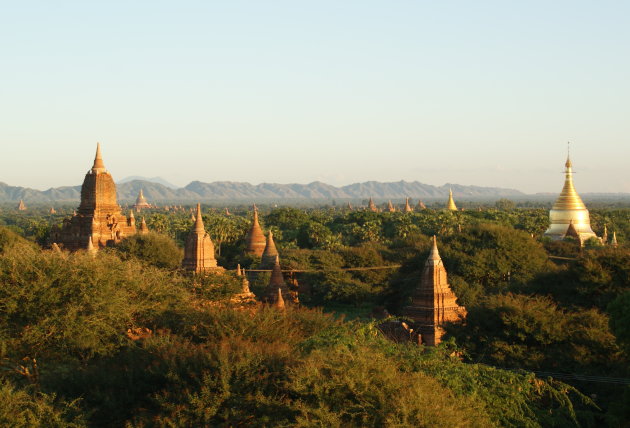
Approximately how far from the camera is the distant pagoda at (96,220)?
46531 mm

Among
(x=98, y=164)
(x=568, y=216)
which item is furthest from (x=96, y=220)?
(x=568, y=216)

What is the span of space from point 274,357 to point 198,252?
736 inches

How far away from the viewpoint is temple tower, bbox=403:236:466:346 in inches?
995

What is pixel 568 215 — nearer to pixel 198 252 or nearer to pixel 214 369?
pixel 198 252

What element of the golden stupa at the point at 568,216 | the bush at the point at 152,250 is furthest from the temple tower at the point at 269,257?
the golden stupa at the point at 568,216

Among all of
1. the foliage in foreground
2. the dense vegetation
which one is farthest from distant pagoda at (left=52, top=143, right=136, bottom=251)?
the foliage in foreground

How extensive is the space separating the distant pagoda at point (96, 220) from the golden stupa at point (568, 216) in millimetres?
28268

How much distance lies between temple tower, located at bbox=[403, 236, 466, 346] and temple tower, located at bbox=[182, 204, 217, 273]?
1123cm

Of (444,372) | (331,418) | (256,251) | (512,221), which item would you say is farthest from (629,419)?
(512,221)

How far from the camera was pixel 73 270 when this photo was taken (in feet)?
71.1

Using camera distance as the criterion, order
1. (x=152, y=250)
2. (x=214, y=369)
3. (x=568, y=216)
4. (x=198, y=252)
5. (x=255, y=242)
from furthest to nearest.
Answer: (x=568, y=216) → (x=255, y=242) → (x=152, y=250) → (x=198, y=252) → (x=214, y=369)

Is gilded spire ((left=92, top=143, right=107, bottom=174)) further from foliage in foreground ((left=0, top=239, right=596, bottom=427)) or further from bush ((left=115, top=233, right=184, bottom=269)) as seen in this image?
foliage in foreground ((left=0, top=239, right=596, bottom=427))

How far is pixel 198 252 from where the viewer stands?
3444 cm

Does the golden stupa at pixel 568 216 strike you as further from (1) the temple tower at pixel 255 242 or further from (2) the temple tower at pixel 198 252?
(2) the temple tower at pixel 198 252
